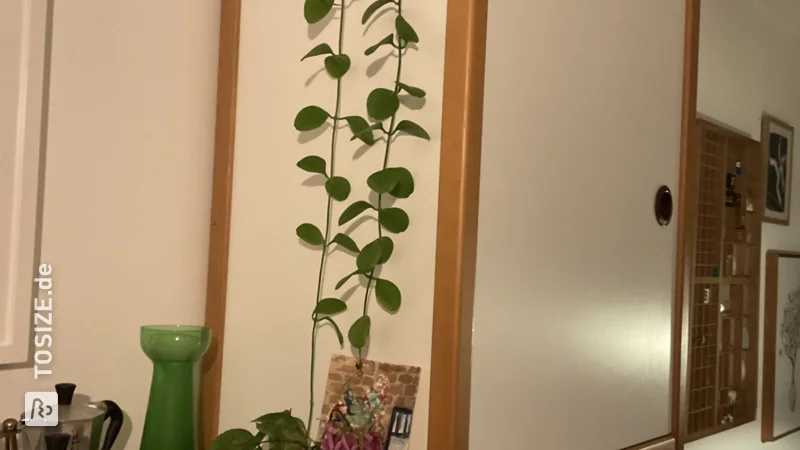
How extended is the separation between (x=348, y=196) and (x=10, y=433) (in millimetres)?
528

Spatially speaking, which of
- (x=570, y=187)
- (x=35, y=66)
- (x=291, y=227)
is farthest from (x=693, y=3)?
(x=35, y=66)

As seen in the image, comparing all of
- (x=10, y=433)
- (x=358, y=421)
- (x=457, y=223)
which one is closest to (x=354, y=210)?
Result: (x=457, y=223)

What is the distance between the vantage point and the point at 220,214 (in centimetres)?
119

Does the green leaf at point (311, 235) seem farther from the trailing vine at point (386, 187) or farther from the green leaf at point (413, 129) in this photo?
the green leaf at point (413, 129)

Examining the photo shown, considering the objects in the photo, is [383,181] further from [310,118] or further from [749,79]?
[749,79]

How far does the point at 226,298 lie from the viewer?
118cm

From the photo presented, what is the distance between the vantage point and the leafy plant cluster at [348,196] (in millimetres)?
919

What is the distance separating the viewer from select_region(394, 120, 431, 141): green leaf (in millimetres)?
907

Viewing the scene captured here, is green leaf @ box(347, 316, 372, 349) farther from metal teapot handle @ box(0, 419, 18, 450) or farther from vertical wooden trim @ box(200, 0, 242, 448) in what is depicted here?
metal teapot handle @ box(0, 419, 18, 450)

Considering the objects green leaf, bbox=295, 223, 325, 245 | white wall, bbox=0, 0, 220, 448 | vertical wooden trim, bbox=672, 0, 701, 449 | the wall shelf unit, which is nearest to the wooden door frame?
green leaf, bbox=295, 223, 325, 245

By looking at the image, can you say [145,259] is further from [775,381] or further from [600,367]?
[775,381]

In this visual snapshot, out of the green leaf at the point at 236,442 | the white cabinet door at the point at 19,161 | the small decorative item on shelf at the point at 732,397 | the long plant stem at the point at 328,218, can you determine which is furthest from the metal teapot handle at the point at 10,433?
the small decorative item on shelf at the point at 732,397

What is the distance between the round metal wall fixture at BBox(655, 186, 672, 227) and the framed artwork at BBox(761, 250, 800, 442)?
5.41ft

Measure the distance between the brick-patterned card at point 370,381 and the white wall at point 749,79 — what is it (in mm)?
1634
